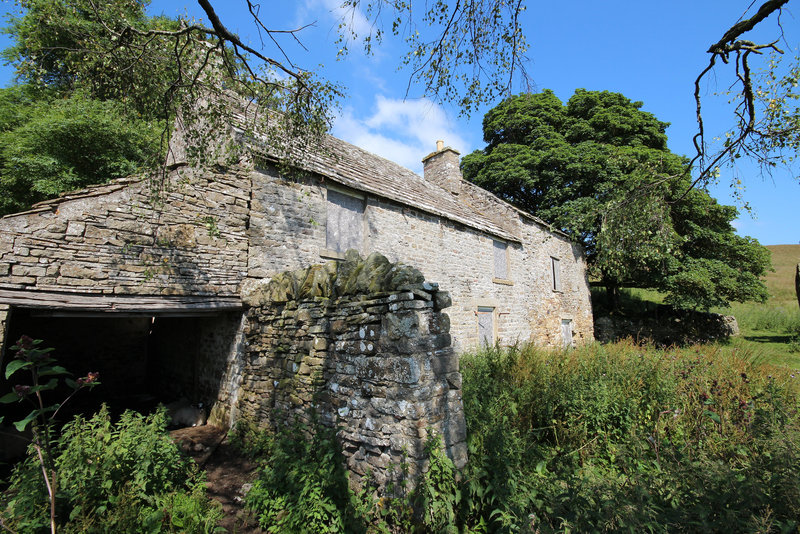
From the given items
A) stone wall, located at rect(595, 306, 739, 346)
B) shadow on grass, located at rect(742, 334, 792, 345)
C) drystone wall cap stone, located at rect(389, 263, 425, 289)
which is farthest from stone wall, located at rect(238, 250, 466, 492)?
shadow on grass, located at rect(742, 334, 792, 345)

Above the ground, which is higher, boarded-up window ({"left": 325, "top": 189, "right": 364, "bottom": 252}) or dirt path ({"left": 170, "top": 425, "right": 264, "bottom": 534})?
boarded-up window ({"left": 325, "top": 189, "right": 364, "bottom": 252})

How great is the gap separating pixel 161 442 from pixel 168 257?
3.08 m

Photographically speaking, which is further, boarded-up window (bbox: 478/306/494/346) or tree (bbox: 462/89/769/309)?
tree (bbox: 462/89/769/309)

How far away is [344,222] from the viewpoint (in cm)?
870

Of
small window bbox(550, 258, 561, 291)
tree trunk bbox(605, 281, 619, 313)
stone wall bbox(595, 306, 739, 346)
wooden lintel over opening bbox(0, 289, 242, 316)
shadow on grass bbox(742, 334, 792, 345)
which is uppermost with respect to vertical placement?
small window bbox(550, 258, 561, 291)

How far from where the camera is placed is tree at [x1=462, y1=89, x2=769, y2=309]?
14727 mm

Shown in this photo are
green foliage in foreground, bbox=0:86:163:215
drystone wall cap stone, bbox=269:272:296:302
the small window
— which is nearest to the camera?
drystone wall cap stone, bbox=269:272:296:302

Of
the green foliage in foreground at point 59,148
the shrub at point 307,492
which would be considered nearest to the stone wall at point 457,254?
the shrub at point 307,492

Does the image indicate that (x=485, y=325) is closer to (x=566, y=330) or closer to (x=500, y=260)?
(x=500, y=260)

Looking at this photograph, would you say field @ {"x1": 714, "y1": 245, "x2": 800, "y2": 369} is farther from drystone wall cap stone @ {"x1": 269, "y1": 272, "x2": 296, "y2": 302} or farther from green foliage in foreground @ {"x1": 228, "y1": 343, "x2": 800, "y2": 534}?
drystone wall cap stone @ {"x1": 269, "y1": 272, "x2": 296, "y2": 302}

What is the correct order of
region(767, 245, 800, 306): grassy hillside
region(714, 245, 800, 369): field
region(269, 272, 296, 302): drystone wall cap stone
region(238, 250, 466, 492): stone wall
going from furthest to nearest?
region(767, 245, 800, 306): grassy hillside, region(714, 245, 800, 369): field, region(269, 272, 296, 302): drystone wall cap stone, region(238, 250, 466, 492): stone wall

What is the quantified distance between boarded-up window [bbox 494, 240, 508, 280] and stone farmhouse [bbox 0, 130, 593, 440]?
0.08m

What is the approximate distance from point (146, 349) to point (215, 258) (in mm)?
6600

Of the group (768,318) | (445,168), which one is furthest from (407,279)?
(768,318)
